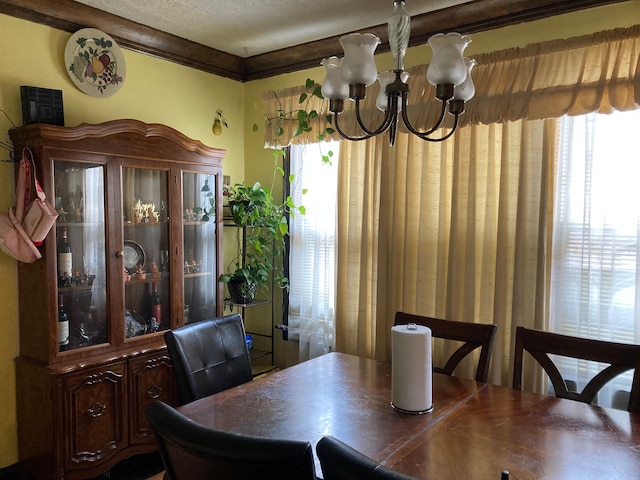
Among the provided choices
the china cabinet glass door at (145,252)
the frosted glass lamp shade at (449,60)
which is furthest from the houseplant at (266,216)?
the frosted glass lamp shade at (449,60)

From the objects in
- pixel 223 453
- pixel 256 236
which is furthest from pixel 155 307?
pixel 223 453

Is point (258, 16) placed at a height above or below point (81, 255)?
above

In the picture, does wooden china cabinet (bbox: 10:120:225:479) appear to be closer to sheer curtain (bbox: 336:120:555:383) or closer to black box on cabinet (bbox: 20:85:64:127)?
black box on cabinet (bbox: 20:85:64:127)

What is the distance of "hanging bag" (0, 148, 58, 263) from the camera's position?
2.27m

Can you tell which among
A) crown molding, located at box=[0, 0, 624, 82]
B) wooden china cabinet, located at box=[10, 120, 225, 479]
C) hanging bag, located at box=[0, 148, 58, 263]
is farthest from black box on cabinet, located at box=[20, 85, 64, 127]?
crown molding, located at box=[0, 0, 624, 82]

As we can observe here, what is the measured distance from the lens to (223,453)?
0.96 meters

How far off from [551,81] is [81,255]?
97.1 inches

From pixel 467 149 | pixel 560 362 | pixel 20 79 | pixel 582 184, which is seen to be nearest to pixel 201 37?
pixel 20 79

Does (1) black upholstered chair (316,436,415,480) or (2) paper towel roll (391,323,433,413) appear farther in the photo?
(2) paper towel roll (391,323,433,413)

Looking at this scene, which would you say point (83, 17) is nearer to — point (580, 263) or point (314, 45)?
point (314, 45)

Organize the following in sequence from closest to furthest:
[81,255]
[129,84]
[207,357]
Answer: [207,357] < [81,255] < [129,84]

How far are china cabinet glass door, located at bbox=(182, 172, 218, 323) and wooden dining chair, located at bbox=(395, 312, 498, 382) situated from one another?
142 centimetres

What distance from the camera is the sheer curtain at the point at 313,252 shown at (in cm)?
325

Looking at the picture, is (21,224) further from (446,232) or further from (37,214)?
(446,232)
